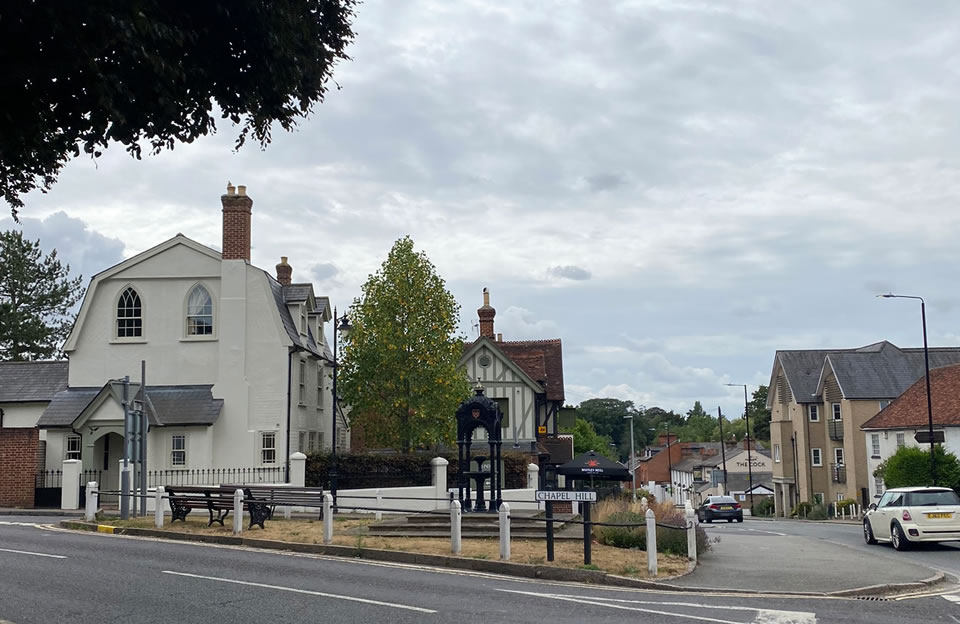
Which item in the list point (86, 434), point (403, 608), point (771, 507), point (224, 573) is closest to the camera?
point (403, 608)

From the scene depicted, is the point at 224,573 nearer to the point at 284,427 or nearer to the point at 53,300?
the point at 284,427

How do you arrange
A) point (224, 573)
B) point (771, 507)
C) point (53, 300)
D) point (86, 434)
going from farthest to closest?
point (771, 507) → point (53, 300) → point (86, 434) → point (224, 573)

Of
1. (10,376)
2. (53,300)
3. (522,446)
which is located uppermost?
(53,300)

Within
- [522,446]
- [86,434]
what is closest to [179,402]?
[86,434]

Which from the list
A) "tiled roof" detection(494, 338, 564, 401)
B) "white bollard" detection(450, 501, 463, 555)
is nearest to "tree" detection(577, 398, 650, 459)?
"tiled roof" detection(494, 338, 564, 401)

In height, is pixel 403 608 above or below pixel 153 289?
below

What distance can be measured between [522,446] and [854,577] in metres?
29.8

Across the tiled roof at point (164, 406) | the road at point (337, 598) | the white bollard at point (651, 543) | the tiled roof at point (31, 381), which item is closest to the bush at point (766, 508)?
the tiled roof at point (164, 406)

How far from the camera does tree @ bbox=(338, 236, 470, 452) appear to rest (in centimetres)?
3438

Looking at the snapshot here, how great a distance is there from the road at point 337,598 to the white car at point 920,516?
895 cm

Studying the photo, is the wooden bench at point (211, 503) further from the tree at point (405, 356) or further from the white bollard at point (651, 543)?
the tree at point (405, 356)

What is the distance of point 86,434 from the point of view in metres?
32.7

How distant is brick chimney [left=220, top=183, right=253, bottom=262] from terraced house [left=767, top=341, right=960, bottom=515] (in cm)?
3966

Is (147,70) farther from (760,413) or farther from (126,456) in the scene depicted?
(760,413)
